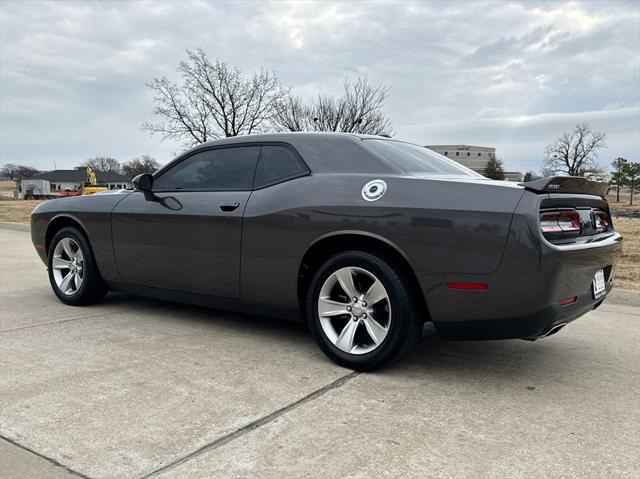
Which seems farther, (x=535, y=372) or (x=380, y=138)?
(x=380, y=138)

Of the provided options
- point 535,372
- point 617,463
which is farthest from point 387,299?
point 617,463

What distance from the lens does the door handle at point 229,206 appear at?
3.97 metres

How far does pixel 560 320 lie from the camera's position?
10.2 feet

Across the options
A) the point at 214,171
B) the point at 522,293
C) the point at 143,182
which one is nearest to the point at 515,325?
the point at 522,293

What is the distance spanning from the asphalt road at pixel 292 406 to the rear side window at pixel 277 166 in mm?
1212

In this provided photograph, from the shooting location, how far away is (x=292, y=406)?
289cm

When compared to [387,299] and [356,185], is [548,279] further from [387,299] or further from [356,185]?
[356,185]

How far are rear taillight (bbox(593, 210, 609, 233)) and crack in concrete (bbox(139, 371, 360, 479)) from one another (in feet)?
6.01

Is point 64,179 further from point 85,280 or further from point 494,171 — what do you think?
point 85,280

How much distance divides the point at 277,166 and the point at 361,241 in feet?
3.04

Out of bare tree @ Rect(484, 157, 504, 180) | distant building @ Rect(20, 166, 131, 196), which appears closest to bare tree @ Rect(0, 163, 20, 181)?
distant building @ Rect(20, 166, 131, 196)

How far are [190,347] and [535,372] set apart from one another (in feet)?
7.70

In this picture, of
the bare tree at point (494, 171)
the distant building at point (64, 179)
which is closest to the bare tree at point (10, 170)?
the distant building at point (64, 179)

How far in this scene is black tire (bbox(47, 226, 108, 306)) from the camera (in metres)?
5.00
